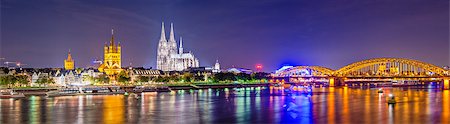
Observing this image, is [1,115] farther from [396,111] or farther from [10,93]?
[396,111]

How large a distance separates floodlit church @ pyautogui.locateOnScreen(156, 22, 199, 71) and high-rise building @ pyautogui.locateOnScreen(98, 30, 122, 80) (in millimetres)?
45275

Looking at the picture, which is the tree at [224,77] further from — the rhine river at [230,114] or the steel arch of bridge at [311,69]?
the rhine river at [230,114]

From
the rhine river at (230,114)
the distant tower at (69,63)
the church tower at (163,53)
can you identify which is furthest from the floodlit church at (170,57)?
the rhine river at (230,114)

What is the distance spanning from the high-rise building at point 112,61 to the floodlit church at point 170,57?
149 feet

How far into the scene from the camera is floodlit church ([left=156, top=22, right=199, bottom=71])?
176875 mm

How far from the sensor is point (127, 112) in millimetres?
43875

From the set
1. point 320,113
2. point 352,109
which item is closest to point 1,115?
point 320,113

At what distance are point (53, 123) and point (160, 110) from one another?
439 inches

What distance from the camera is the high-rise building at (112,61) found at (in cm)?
12194

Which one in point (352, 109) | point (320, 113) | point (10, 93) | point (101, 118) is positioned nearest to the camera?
point (101, 118)

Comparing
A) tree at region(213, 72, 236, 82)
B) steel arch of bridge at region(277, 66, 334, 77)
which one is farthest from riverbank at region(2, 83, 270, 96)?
steel arch of bridge at region(277, 66, 334, 77)

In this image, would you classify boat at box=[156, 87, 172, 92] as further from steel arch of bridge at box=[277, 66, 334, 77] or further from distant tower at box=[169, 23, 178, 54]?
distant tower at box=[169, 23, 178, 54]

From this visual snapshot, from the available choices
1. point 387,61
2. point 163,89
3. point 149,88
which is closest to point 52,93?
point 149,88

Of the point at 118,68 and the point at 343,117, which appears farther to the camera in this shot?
the point at 118,68
